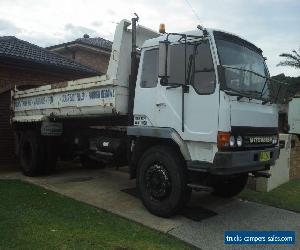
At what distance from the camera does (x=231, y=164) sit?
238 inches

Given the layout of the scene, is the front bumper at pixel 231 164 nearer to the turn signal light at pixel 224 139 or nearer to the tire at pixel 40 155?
the turn signal light at pixel 224 139

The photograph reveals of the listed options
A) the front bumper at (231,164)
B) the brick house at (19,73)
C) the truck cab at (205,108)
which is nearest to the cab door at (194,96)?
the truck cab at (205,108)

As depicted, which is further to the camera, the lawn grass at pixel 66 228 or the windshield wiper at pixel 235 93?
the windshield wiper at pixel 235 93

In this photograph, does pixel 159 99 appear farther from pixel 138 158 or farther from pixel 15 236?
pixel 15 236

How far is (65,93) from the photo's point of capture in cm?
912

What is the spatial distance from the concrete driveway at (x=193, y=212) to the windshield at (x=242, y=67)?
2.21m

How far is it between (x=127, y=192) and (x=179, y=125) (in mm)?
2625

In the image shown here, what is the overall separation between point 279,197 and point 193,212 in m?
2.52

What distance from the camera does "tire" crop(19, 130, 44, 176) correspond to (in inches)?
402

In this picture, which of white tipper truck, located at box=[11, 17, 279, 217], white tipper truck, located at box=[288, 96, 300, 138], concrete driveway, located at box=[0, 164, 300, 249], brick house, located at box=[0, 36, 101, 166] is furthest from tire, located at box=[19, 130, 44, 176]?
white tipper truck, located at box=[288, 96, 300, 138]

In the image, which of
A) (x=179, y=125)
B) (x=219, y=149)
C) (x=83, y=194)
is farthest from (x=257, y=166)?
(x=83, y=194)

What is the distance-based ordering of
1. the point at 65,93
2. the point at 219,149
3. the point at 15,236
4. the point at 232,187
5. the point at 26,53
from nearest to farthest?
the point at 15,236
the point at 219,149
the point at 232,187
the point at 65,93
the point at 26,53

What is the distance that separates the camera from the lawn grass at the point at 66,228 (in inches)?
219

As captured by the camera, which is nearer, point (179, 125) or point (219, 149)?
point (219, 149)
